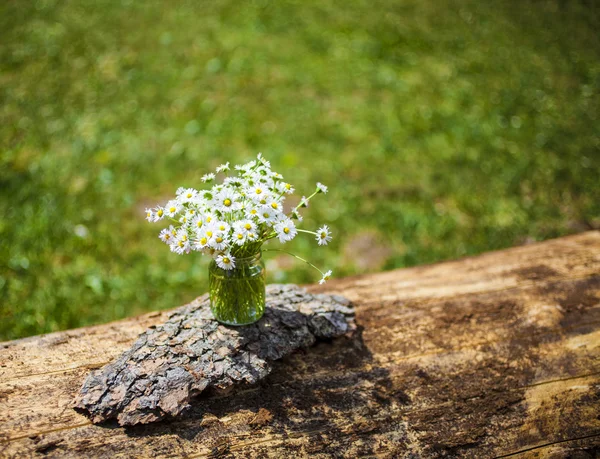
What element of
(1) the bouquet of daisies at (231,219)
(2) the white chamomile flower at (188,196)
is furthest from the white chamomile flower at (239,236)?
(2) the white chamomile flower at (188,196)

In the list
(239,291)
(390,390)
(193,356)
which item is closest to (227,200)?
(239,291)

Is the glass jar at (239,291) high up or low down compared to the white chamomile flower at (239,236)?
down

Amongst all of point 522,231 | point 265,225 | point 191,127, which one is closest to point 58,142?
point 191,127

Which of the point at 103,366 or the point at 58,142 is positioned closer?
the point at 103,366

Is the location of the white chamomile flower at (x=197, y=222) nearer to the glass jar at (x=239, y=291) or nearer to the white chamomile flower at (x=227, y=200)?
the white chamomile flower at (x=227, y=200)

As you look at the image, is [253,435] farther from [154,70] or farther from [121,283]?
[154,70]

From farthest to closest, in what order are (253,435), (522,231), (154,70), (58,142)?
(154,70) → (58,142) → (522,231) → (253,435)
